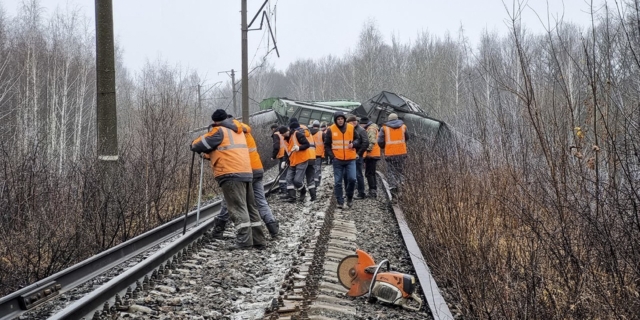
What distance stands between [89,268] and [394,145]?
7.59m

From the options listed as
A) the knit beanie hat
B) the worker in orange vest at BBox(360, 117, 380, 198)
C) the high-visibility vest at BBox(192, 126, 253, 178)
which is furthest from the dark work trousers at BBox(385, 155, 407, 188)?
the knit beanie hat

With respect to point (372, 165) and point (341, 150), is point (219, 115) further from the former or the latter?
point (372, 165)

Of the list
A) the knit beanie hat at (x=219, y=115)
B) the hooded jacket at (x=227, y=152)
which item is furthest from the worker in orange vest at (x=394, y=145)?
the knit beanie hat at (x=219, y=115)

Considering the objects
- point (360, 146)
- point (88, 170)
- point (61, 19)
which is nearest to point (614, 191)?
point (88, 170)

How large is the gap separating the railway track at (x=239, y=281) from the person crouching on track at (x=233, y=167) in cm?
36

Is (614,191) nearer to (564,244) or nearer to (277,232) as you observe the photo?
(564,244)

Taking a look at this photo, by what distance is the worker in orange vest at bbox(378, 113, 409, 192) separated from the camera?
1203 centimetres

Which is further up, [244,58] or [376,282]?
[244,58]

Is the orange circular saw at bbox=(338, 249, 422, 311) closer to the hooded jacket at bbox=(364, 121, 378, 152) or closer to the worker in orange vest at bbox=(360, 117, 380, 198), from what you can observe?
the worker in orange vest at bbox=(360, 117, 380, 198)

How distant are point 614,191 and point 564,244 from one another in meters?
0.50

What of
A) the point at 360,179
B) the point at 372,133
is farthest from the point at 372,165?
the point at 372,133

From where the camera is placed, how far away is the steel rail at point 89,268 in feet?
14.7

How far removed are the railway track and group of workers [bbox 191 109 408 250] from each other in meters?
0.46

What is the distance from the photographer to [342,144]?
37.9ft
